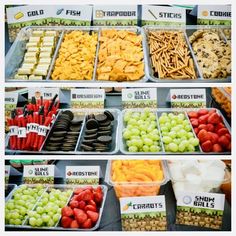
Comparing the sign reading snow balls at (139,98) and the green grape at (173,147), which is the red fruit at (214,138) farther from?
the sign reading snow balls at (139,98)

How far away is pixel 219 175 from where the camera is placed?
78.1 inches

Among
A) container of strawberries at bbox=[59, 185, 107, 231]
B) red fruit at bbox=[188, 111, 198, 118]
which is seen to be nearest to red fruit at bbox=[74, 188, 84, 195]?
container of strawberries at bbox=[59, 185, 107, 231]

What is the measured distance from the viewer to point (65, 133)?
6.68 ft

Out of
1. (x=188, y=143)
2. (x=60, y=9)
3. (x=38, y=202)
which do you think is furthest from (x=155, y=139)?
(x=60, y=9)

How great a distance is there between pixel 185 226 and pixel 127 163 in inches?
16.0

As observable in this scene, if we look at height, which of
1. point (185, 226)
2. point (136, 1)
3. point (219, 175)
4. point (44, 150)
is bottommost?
point (185, 226)

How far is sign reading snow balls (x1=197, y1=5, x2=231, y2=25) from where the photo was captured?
7.19ft

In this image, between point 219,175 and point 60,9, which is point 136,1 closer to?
point 60,9

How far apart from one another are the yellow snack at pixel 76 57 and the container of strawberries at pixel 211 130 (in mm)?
589

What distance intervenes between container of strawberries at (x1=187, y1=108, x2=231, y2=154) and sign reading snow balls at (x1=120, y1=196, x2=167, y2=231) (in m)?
0.33

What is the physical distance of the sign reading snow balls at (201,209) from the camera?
1841 mm

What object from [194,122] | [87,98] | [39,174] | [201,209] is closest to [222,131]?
[194,122]

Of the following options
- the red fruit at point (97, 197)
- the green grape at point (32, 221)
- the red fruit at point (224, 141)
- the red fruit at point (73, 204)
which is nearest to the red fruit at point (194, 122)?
the red fruit at point (224, 141)

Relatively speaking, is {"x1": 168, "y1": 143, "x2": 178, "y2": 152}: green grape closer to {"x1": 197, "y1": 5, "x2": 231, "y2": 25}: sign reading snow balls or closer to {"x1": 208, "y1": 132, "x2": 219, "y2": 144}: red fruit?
{"x1": 208, "y1": 132, "x2": 219, "y2": 144}: red fruit
